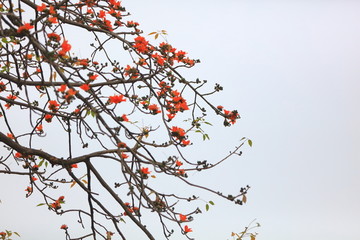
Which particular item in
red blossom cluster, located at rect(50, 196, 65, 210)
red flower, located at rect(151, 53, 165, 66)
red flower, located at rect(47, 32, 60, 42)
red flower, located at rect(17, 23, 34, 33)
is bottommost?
red blossom cluster, located at rect(50, 196, 65, 210)

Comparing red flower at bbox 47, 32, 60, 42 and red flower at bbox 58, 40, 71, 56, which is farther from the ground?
red flower at bbox 47, 32, 60, 42

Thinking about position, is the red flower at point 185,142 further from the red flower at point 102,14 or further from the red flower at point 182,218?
the red flower at point 102,14

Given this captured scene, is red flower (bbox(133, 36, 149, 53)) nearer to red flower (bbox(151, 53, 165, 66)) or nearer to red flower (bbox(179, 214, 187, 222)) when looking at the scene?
red flower (bbox(151, 53, 165, 66))

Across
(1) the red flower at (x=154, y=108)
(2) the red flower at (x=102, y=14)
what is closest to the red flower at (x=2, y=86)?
(2) the red flower at (x=102, y=14)

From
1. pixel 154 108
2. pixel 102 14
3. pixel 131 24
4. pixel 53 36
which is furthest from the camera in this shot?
pixel 102 14

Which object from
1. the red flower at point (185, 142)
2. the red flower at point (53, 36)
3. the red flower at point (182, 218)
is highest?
the red flower at point (53, 36)

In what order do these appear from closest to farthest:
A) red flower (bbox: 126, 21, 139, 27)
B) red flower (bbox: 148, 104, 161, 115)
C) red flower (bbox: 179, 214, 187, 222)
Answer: red flower (bbox: 179, 214, 187, 222) → red flower (bbox: 148, 104, 161, 115) → red flower (bbox: 126, 21, 139, 27)

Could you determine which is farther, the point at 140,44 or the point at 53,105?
the point at 140,44

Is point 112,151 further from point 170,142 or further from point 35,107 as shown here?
point 35,107

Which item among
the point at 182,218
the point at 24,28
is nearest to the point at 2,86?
the point at 24,28

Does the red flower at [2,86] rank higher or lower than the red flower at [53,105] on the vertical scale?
higher

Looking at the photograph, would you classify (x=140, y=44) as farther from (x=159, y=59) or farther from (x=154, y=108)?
(x=154, y=108)

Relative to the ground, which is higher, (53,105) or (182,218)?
(53,105)

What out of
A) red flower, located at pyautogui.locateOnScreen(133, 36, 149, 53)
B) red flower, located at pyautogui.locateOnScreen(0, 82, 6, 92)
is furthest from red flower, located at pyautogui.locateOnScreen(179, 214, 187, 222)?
red flower, located at pyautogui.locateOnScreen(0, 82, 6, 92)
